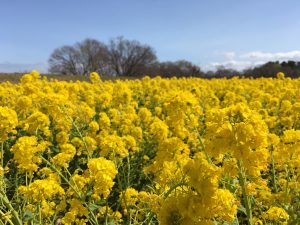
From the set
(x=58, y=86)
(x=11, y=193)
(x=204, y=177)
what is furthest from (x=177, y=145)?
(x=58, y=86)

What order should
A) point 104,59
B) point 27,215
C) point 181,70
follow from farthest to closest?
point 104,59, point 181,70, point 27,215

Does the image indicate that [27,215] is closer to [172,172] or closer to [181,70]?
[172,172]

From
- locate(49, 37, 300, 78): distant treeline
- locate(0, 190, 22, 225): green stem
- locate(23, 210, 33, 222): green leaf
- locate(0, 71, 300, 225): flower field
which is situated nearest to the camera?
locate(0, 71, 300, 225): flower field

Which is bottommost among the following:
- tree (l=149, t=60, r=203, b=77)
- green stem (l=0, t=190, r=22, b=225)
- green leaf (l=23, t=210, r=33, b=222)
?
green leaf (l=23, t=210, r=33, b=222)

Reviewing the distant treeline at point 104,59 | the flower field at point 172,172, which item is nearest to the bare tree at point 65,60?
the distant treeline at point 104,59

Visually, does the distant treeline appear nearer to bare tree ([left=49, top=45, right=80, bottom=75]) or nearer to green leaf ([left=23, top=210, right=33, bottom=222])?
bare tree ([left=49, top=45, right=80, bottom=75])

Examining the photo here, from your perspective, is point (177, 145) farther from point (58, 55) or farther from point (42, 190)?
point (58, 55)

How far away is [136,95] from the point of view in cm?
1181

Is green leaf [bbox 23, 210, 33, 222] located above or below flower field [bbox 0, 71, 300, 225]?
below

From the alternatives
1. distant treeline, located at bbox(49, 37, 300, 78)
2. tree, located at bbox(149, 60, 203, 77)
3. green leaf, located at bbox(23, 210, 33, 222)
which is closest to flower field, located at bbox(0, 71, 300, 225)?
green leaf, located at bbox(23, 210, 33, 222)

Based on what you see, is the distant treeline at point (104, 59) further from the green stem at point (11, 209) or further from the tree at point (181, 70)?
the green stem at point (11, 209)

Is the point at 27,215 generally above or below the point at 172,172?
below

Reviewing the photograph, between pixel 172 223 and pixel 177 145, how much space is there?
57.9 inches

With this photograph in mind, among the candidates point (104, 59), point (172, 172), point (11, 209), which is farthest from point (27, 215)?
point (104, 59)
